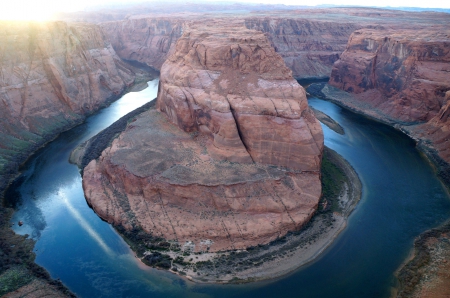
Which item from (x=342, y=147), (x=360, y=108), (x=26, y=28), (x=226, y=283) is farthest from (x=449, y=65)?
(x=26, y=28)

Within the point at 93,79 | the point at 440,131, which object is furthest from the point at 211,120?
the point at 93,79

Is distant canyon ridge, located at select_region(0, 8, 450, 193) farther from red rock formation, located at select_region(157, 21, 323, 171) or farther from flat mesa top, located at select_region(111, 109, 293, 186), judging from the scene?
red rock formation, located at select_region(157, 21, 323, 171)

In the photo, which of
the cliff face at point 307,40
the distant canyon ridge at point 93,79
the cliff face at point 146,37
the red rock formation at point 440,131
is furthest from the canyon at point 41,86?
the red rock formation at point 440,131

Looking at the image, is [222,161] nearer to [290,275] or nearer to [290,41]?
[290,275]

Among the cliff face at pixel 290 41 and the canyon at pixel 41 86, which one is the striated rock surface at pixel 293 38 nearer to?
the cliff face at pixel 290 41

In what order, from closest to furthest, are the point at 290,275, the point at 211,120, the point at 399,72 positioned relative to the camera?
the point at 290,275, the point at 211,120, the point at 399,72
